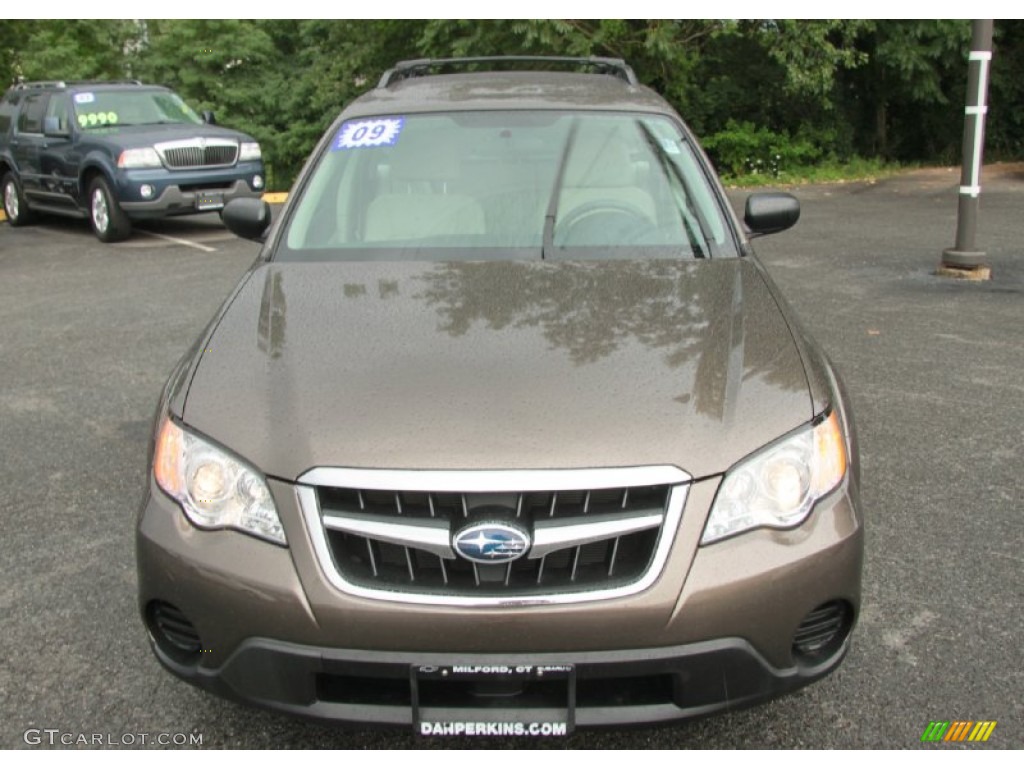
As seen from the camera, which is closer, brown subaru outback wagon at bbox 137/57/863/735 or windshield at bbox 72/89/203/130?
brown subaru outback wagon at bbox 137/57/863/735

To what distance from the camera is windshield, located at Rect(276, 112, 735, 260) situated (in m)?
3.62

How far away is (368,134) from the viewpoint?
4.11 meters

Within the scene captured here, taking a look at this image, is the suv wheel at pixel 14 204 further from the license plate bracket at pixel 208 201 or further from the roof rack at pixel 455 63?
the roof rack at pixel 455 63

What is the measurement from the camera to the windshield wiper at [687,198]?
11.7 ft

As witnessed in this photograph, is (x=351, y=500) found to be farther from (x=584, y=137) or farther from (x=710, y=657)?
(x=584, y=137)

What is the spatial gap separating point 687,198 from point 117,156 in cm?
1015

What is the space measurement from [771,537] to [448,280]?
1.36m

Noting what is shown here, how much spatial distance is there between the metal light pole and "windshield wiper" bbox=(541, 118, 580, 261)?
6.08m

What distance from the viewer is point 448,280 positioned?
3.26m

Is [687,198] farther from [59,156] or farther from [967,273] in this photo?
[59,156]

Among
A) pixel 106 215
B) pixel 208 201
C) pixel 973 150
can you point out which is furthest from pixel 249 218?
pixel 106 215

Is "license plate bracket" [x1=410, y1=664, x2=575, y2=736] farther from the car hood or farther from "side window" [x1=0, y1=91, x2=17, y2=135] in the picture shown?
"side window" [x1=0, y1=91, x2=17, y2=135]

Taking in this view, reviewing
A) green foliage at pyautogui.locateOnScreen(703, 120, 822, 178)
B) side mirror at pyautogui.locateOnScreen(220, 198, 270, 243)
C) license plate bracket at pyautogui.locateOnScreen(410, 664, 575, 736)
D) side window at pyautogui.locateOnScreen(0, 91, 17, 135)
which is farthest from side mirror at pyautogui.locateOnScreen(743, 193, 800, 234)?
green foliage at pyautogui.locateOnScreen(703, 120, 822, 178)

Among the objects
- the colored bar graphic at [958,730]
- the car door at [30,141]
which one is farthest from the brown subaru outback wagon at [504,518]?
the car door at [30,141]
